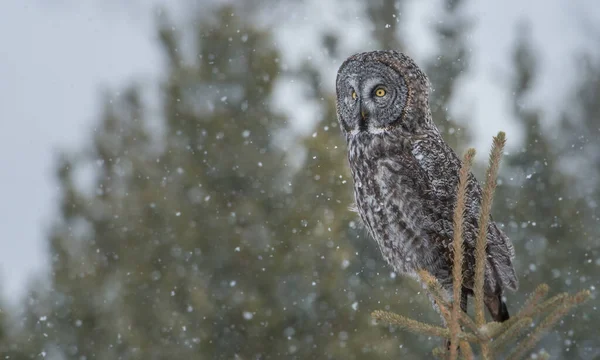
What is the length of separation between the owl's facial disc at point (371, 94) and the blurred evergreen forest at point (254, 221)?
3.34m

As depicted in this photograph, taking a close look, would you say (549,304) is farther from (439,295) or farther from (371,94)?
(371,94)

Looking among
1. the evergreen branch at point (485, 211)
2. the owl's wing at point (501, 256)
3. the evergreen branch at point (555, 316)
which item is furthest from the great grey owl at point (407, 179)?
the evergreen branch at point (555, 316)

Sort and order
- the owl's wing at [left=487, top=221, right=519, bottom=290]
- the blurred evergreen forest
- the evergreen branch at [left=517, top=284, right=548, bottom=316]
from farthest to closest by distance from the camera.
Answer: the blurred evergreen forest
the owl's wing at [left=487, top=221, right=519, bottom=290]
the evergreen branch at [left=517, top=284, right=548, bottom=316]

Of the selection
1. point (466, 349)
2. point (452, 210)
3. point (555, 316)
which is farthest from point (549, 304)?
point (452, 210)

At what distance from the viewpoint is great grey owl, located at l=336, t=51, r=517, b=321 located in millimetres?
2518

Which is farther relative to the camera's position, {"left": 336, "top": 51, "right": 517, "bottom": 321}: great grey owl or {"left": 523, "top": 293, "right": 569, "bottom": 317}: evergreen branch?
{"left": 336, "top": 51, "right": 517, "bottom": 321}: great grey owl

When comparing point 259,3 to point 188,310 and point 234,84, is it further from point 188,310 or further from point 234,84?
point 188,310

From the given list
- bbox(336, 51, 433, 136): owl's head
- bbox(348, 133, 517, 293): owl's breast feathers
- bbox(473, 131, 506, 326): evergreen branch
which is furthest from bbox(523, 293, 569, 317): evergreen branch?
bbox(336, 51, 433, 136): owl's head

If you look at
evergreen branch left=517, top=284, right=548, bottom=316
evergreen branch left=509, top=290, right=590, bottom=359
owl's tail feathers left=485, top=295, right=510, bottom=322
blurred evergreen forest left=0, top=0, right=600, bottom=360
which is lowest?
evergreen branch left=509, top=290, right=590, bottom=359

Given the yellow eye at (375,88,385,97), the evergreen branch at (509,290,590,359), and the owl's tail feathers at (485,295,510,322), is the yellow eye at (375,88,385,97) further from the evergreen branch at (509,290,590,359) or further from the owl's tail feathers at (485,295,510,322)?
the evergreen branch at (509,290,590,359)

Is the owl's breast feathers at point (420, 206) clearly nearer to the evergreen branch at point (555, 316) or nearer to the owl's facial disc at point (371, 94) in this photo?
the owl's facial disc at point (371, 94)

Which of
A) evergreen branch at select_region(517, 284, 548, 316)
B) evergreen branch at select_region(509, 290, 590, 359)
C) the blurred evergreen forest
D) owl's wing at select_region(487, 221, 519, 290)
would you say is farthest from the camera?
the blurred evergreen forest

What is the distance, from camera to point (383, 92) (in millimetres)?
2572

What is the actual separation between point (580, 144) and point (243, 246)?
13.4ft
